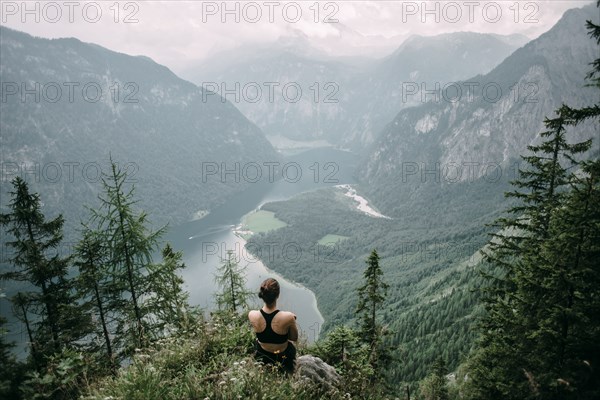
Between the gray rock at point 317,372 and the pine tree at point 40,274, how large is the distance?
33.2 feet

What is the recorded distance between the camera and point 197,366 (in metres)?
7.29

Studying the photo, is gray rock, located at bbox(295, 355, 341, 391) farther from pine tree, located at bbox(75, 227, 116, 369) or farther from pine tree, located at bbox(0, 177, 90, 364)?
pine tree, located at bbox(0, 177, 90, 364)

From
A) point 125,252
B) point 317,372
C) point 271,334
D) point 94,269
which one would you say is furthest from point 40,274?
point 317,372

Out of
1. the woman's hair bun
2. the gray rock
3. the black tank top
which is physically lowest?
the gray rock

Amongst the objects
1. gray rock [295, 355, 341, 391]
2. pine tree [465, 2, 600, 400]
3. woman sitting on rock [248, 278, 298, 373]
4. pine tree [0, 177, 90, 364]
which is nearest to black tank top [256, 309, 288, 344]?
woman sitting on rock [248, 278, 298, 373]

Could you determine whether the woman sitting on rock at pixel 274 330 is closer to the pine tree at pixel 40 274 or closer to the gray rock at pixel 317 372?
the gray rock at pixel 317 372

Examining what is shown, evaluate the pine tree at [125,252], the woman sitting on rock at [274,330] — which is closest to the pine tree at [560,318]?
the woman sitting on rock at [274,330]

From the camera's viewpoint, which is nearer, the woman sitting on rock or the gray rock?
the woman sitting on rock

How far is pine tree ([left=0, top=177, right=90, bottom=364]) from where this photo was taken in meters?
13.2

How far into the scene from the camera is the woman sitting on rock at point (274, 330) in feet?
22.1

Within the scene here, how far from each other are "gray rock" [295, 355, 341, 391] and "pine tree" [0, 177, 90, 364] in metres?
10.1

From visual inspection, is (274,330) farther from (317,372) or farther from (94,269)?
(94,269)

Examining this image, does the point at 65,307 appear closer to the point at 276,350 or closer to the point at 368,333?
the point at 276,350

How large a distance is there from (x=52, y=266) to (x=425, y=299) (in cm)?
10767
